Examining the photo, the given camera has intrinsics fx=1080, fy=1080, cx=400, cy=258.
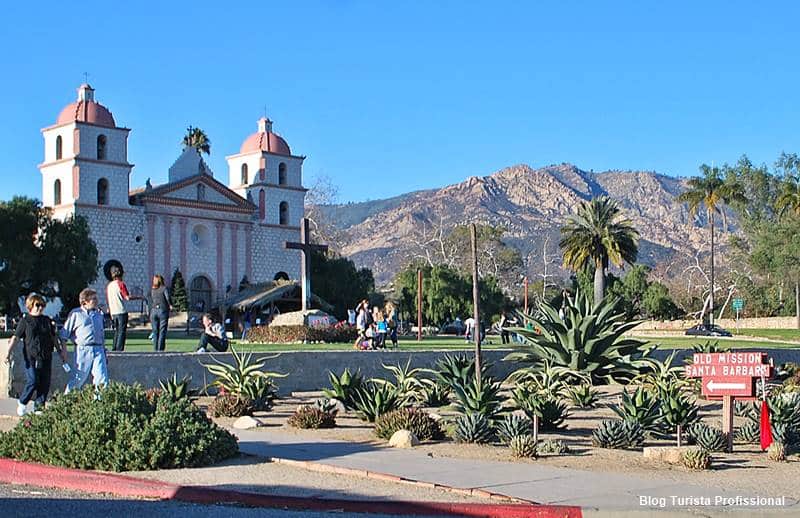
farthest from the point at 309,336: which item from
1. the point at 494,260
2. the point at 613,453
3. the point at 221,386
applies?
the point at 494,260

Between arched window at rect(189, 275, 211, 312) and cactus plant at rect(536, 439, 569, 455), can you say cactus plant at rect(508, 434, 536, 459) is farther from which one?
arched window at rect(189, 275, 211, 312)

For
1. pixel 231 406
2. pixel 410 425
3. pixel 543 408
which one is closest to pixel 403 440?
pixel 410 425

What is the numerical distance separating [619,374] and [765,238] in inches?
2309

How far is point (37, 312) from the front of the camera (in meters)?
13.9

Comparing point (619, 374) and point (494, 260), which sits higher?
point (494, 260)

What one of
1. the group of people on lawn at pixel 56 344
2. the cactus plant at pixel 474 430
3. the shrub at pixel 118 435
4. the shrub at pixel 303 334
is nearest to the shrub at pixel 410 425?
the cactus plant at pixel 474 430

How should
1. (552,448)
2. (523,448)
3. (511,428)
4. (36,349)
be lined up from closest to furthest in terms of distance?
(523,448) → (552,448) → (511,428) → (36,349)

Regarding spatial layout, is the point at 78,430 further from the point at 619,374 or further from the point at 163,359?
the point at 619,374

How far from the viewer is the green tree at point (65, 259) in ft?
206

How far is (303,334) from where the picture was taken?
34.2 m

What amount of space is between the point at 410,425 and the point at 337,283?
66050mm

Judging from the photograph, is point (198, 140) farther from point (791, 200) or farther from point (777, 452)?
point (777, 452)

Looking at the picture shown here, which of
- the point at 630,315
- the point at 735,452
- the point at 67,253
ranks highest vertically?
the point at 67,253

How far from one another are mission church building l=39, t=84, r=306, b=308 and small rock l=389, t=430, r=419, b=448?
5901 centimetres
